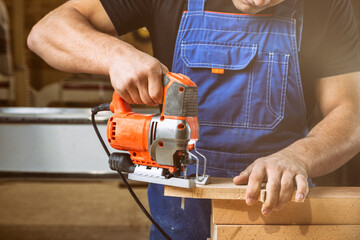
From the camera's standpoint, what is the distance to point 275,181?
0.67 meters

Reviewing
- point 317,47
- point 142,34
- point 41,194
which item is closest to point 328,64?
point 317,47

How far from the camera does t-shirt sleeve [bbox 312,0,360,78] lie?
2.99ft

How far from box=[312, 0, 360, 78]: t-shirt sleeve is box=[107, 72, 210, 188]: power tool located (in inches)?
16.0

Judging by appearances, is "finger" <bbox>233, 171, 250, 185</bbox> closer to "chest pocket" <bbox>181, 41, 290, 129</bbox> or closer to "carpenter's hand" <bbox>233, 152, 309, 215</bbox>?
"carpenter's hand" <bbox>233, 152, 309, 215</bbox>

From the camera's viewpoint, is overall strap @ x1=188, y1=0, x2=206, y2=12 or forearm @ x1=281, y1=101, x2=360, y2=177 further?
overall strap @ x1=188, y1=0, x2=206, y2=12

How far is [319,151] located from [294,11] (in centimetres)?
34

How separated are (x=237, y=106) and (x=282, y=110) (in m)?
0.11

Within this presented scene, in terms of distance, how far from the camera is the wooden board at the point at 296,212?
70 centimetres

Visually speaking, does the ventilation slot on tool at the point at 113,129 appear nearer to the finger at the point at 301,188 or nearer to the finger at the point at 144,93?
the finger at the point at 144,93

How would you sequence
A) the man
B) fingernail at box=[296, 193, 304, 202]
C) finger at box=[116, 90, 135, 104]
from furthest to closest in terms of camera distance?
the man → finger at box=[116, 90, 135, 104] → fingernail at box=[296, 193, 304, 202]

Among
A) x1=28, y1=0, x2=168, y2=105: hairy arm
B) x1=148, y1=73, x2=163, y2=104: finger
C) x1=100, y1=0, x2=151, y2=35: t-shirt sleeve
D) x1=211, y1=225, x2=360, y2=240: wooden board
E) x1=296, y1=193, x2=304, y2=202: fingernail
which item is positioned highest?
x1=100, y1=0, x2=151, y2=35: t-shirt sleeve

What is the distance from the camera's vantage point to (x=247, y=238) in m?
0.70

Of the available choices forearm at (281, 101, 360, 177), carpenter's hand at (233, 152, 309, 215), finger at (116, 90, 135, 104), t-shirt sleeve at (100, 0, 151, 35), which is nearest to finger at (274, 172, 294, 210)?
carpenter's hand at (233, 152, 309, 215)

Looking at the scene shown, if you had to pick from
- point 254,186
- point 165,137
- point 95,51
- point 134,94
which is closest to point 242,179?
point 254,186
